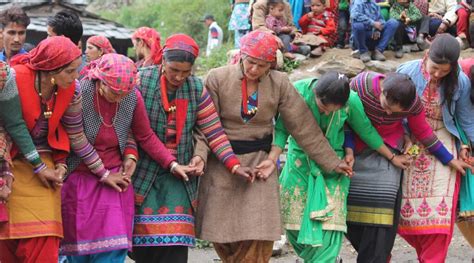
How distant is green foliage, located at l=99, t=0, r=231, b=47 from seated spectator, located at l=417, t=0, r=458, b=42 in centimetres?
765

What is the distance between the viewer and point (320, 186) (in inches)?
199

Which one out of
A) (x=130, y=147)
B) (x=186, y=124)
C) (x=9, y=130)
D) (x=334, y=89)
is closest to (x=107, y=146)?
(x=130, y=147)


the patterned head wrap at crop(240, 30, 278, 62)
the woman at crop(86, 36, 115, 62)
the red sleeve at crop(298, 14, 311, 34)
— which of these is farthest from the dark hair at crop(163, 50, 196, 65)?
the red sleeve at crop(298, 14, 311, 34)

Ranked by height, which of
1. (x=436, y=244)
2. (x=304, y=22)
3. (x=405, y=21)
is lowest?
(x=436, y=244)

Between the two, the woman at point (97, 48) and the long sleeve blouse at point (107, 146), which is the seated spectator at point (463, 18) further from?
the long sleeve blouse at point (107, 146)

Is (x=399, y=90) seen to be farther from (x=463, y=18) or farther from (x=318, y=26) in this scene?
(x=463, y=18)

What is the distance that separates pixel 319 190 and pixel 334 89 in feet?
2.35

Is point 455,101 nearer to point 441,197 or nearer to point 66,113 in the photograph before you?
point 441,197

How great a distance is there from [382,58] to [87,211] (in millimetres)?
5769

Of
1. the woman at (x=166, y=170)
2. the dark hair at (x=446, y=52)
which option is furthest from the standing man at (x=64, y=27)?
the dark hair at (x=446, y=52)

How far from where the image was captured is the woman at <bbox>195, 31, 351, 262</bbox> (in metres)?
4.86

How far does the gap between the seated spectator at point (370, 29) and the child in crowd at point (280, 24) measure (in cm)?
76

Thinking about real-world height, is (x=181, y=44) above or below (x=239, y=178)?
above

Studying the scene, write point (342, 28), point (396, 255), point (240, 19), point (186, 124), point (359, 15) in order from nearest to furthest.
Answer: point (186, 124) < point (396, 255) < point (359, 15) < point (342, 28) < point (240, 19)
